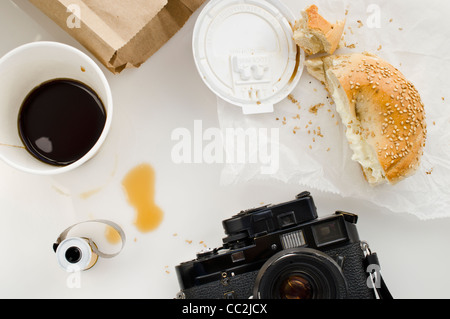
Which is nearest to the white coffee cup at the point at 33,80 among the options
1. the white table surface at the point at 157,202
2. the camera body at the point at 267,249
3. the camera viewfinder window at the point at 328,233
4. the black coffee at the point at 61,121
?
the black coffee at the point at 61,121

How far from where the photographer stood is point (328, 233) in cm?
69

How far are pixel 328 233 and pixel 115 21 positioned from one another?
488 mm

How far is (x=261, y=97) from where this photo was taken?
833mm

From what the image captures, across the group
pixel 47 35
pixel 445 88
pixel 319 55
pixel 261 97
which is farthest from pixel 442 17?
pixel 47 35

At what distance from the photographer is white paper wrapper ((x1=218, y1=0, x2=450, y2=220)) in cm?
85

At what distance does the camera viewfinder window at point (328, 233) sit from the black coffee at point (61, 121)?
1.33ft

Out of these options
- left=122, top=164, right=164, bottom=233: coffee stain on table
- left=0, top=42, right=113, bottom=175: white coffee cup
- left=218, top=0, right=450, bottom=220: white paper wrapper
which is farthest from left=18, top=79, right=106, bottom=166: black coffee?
left=218, top=0, right=450, bottom=220: white paper wrapper

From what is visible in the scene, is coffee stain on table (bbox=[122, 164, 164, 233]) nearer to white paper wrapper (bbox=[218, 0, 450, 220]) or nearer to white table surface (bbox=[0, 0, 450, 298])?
white table surface (bbox=[0, 0, 450, 298])

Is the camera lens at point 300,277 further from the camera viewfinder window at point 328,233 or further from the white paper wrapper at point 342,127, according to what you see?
the white paper wrapper at point 342,127

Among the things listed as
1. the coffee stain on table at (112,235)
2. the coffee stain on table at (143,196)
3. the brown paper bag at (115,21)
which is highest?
the brown paper bag at (115,21)

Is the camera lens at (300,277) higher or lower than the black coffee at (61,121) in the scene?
lower

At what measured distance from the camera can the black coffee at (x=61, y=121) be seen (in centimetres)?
73

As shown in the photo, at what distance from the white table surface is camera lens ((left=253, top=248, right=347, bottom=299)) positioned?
0.72 feet

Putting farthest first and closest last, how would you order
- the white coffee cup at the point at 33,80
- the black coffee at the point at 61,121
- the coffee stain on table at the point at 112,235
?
the coffee stain on table at the point at 112,235 → the black coffee at the point at 61,121 → the white coffee cup at the point at 33,80
